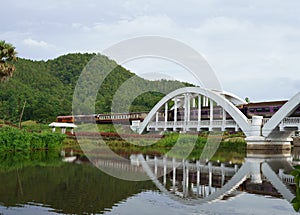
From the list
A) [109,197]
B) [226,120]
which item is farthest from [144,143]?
[109,197]

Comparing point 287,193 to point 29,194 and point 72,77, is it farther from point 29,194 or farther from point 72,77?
point 72,77

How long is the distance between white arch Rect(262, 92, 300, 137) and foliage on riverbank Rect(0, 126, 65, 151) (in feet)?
55.7

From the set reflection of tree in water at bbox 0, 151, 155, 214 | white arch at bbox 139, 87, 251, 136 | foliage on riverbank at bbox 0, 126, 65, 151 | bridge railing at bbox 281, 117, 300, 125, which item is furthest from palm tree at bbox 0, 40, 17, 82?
bridge railing at bbox 281, 117, 300, 125

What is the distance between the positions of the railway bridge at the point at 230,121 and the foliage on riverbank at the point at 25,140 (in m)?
14.6

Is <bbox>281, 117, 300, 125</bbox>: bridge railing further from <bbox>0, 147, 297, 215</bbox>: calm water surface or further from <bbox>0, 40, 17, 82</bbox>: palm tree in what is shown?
<bbox>0, 40, 17, 82</bbox>: palm tree

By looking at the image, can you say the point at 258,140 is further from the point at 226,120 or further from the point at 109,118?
the point at 109,118

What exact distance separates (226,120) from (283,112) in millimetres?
6872

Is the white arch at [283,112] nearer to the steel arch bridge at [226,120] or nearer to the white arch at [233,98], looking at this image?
the steel arch bridge at [226,120]

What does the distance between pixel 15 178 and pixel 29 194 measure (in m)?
3.34

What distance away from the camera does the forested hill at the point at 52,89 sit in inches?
2306

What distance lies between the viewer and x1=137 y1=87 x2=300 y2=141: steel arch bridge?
30208 millimetres

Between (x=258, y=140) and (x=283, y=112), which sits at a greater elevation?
(x=283, y=112)

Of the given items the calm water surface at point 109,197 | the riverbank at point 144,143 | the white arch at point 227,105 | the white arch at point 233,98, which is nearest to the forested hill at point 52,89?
the white arch at point 227,105

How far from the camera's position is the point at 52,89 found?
2638 inches
